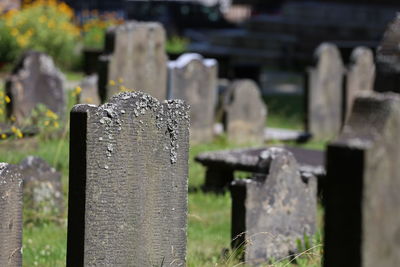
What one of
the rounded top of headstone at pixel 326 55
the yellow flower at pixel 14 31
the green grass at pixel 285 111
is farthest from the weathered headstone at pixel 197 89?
the yellow flower at pixel 14 31

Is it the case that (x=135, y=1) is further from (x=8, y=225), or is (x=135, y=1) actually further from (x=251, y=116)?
(x=8, y=225)

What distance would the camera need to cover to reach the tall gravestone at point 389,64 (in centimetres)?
559

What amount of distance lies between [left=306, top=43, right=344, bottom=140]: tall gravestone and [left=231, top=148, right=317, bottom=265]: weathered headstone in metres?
6.44

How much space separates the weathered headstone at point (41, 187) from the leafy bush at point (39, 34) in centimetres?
1159

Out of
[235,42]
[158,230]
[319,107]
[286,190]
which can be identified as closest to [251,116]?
[319,107]

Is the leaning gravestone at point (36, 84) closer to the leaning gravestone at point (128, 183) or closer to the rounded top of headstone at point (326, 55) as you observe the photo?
the rounded top of headstone at point (326, 55)

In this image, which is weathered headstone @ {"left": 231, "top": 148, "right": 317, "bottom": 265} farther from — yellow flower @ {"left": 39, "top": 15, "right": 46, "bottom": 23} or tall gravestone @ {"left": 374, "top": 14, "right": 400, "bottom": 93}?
yellow flower @ {"left": 39, "top": 15, "right": 46, "bottom": 23}

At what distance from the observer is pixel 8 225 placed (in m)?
4.93

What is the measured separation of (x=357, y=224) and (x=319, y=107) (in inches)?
422

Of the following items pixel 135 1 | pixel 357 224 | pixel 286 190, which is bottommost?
pixel 286 190

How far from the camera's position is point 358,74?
13.6m

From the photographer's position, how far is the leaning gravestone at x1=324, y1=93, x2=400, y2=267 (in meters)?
3.15

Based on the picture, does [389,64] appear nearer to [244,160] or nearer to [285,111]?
[244,160]

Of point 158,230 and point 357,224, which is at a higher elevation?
point 357,224
